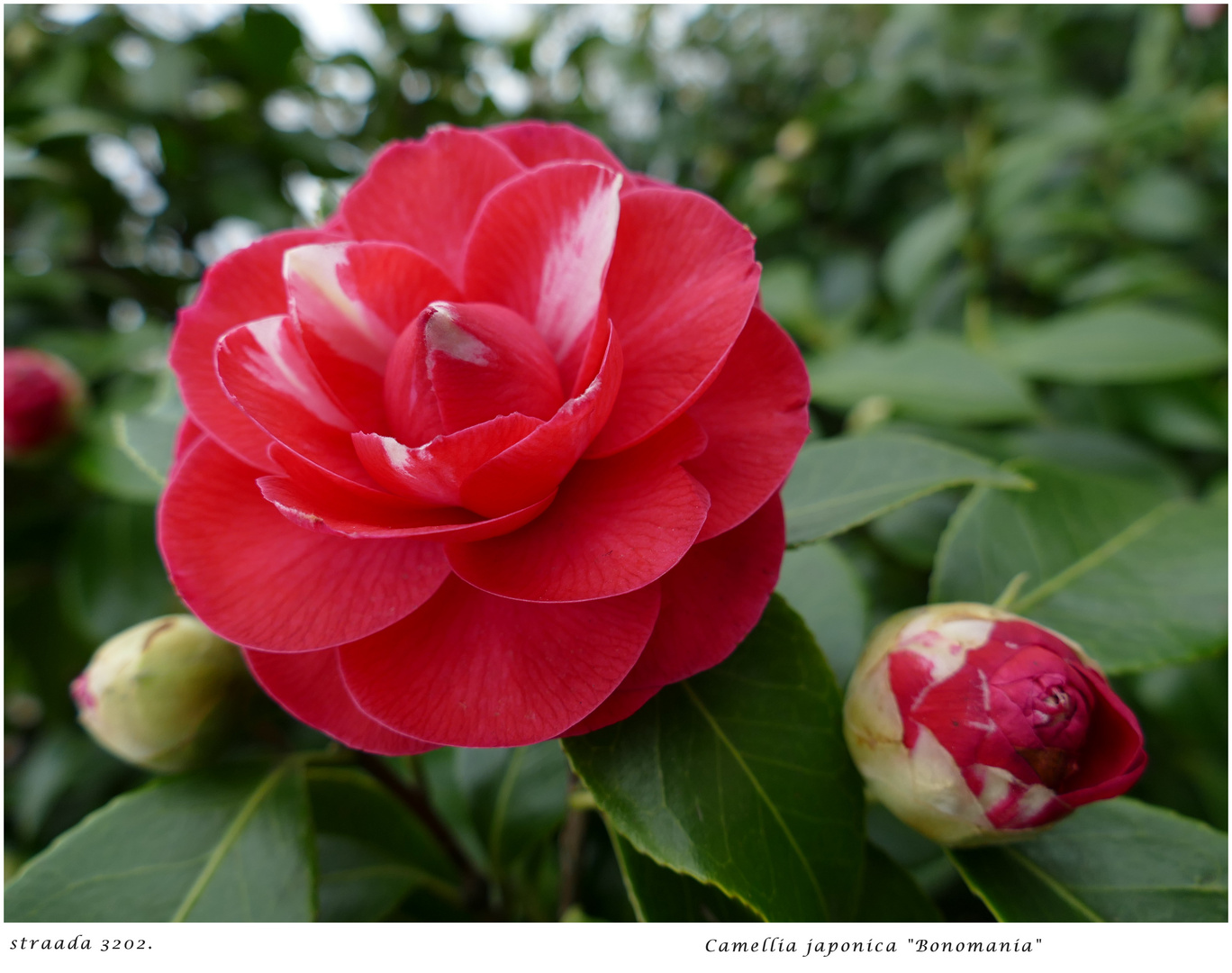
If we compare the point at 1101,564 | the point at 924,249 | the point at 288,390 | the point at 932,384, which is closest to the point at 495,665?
the point at 288,390

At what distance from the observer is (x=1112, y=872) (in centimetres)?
49

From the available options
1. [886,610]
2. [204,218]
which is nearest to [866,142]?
[886,610]

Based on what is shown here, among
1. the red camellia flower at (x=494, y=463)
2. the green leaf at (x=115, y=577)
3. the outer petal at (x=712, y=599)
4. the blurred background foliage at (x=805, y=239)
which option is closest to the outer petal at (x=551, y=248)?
the red camellia flower at (x=494, y=463)

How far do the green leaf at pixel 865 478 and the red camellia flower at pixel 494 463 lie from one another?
0.39 ft

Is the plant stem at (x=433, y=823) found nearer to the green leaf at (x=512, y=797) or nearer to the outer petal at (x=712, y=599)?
the green leaf at (x=512, y=797)

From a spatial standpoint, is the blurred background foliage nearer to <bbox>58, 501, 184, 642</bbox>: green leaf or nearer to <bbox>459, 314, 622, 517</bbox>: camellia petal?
<bbox>58, 501, 184, 642</bbox>: green leaf

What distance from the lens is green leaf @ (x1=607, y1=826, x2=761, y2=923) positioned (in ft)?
1.44

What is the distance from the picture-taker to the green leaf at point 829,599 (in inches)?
22.8

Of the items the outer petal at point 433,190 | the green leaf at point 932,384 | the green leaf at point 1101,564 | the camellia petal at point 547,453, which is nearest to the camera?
the camellia petal at point 547,453

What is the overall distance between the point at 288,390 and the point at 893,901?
→ 0.48 m

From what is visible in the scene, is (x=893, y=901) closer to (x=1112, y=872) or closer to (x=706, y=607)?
(x=1112, y=872)

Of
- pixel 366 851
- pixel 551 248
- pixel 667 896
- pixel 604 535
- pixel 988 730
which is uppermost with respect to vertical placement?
pixel 551 248

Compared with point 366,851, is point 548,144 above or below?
above
